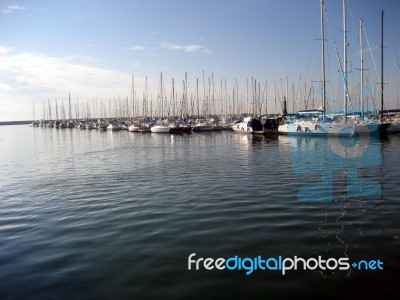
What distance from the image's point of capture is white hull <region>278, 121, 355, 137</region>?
47.2 m

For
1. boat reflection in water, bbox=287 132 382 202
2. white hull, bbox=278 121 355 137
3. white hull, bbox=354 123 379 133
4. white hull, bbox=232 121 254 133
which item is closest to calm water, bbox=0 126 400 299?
boat reflection in water, bbox=287 132 382 202

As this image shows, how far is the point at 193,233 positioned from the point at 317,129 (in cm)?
4532

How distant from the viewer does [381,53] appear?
55.6m

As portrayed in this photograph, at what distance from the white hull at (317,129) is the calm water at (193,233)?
28829 mm

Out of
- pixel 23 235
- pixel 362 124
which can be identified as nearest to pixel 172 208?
pixel 23 235

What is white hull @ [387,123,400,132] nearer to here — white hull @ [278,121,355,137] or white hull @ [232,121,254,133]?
white hull @ [278,121,355,137]

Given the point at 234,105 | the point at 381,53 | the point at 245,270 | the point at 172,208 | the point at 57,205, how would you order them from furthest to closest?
the point at 234,105
the point at 381,53
the point at 57,205
the point at 172,208
the point at 245,270

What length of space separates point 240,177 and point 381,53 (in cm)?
4846

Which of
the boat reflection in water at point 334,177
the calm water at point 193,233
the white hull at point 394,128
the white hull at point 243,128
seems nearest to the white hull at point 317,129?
the white hull at point 243,128

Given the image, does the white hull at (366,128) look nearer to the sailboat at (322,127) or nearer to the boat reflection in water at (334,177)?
the sailboat at (322,127)

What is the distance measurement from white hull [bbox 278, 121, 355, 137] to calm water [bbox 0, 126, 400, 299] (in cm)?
2883

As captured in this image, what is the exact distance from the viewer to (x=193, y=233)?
10.0m

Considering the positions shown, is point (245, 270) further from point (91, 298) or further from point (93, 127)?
point (93, 127)

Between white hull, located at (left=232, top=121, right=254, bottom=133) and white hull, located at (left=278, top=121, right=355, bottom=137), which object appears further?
white hull, located at (left=232, top=121, right=254, bottom=133)
